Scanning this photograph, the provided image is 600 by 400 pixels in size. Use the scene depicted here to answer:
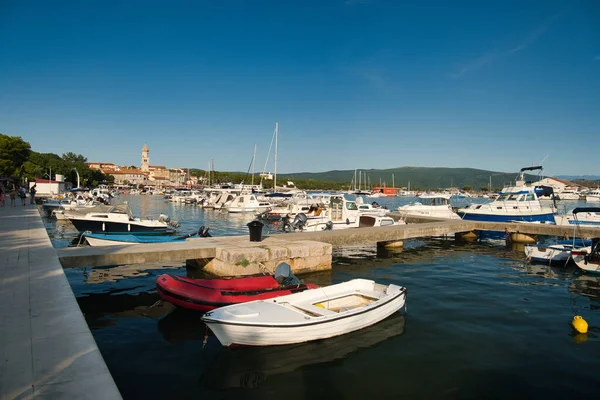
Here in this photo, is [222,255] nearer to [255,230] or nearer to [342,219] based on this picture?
[255,230]

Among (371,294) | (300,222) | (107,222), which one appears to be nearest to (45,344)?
(371,294)

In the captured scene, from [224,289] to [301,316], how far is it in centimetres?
245

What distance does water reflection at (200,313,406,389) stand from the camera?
235 inches

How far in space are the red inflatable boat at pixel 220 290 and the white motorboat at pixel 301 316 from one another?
714mm

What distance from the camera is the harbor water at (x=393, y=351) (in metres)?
5.79

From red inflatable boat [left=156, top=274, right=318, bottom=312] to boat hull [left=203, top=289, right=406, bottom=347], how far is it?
163cm

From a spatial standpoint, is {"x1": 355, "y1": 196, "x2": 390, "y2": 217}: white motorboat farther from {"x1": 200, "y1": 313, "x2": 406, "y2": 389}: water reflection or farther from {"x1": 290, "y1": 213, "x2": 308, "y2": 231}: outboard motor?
{"x1": 200, "y1": 313, "x2": 406, "y2": 389}: water reflection

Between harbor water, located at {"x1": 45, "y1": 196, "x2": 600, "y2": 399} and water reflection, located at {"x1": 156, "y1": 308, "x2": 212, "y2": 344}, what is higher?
water reflection, located at {"x1": 156, "y1": 308, "x2": 212, "y2": 344}

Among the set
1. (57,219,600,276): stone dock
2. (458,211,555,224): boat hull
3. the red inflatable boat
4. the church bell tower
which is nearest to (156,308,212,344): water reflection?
the red inflatable boat

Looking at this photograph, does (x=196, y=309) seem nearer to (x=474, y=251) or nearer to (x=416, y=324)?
(x=416, y=324)

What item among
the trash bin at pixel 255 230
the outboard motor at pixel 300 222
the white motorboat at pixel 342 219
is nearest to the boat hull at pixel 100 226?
the outboard motor at pixel 300 222

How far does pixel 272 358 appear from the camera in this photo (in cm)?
660

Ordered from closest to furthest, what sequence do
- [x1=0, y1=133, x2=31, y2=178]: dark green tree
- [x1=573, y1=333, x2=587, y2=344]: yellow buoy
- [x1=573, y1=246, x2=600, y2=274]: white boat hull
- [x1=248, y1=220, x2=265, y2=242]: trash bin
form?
[x1=573, y1=333, x2=587, y2=344]: yellow buoy, [x1=573, y1=246, x2=600, y2=274]: white boat hull, [x1=248, y1=220, x2=265, y2=242]: trash bin, [x1=0, y1=133, x2=31, y2=178]: dark green tree

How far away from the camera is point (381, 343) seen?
24.4 ft
